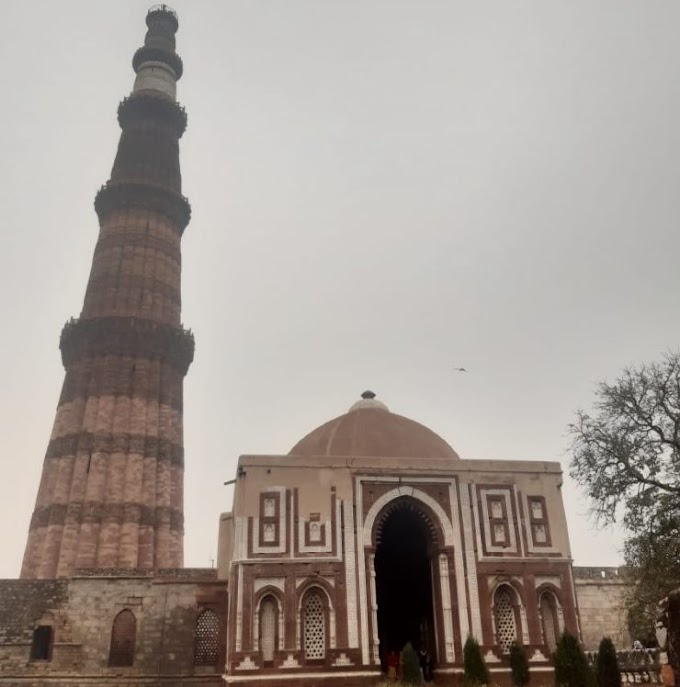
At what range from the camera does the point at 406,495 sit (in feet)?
65.4

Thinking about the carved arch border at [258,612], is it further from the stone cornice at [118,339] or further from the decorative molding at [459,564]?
the stone cornice at [118,339]

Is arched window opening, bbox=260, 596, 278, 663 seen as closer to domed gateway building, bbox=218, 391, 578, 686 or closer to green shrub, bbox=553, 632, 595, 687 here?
domed gateway building, bbox=218, 391, 578, 686

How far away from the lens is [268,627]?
18109 millimetres

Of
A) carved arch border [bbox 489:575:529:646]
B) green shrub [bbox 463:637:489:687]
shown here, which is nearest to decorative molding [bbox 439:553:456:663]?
green shrub [bbox 463:637:489:687]

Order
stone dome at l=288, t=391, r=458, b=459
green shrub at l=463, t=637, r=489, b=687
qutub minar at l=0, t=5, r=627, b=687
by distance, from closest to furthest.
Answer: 1. green shrub at l=463, t=637, r=489, b=687
2. qutub minar at l=0, t=5, r=627, b=687
3. stone dome at l=288, t=391, r=458, b=459

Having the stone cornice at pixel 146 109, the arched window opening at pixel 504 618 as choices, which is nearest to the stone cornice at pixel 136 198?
the stone cornice at pixel 146 109

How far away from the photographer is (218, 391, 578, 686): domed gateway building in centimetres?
1792

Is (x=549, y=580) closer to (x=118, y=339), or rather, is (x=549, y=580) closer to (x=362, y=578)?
(x=362, y=578)

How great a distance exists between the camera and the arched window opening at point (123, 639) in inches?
851

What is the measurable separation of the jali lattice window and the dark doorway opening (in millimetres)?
4826

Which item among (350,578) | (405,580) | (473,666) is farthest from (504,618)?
(405,580)

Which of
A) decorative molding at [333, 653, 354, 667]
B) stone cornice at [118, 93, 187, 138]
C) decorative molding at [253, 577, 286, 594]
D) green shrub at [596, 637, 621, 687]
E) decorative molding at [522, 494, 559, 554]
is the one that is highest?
stone cornice at [118, 93, 187, 138]

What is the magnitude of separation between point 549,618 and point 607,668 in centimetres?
490

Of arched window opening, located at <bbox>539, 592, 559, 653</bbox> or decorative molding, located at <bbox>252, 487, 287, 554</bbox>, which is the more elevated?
decorative molding, located at <bbox>252, 487, 287, 554</bbox>
